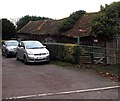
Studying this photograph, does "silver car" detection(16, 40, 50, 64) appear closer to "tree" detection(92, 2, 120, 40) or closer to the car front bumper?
the car front bumper

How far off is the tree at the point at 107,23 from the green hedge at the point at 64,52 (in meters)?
3.88

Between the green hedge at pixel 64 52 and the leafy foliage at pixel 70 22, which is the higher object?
the leafy foliage at pixel 70 22

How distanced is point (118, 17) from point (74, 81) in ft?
41.6

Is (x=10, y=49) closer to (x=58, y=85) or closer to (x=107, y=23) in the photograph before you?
(x=107, y=23)

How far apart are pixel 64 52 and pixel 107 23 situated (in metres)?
5.18

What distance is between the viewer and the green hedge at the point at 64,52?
17688mm

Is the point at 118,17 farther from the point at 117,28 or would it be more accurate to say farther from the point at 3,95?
the point at 3,95

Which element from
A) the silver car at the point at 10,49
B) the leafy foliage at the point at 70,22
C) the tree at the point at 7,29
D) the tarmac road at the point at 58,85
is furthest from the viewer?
the tree at the point at 7,29

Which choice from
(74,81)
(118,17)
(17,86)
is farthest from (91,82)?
(118,17)

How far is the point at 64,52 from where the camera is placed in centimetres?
1892

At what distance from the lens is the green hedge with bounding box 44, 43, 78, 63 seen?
17.7 meters

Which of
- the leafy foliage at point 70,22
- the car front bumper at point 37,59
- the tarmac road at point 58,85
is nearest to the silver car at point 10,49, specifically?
the leafy foliage at point 70,22

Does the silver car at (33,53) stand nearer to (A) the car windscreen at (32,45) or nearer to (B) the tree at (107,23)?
(A) the car windscreen at (32,45)

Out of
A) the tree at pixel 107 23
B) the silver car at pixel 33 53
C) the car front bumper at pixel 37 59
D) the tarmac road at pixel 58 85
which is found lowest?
the tarmac road at pixel 58 85
